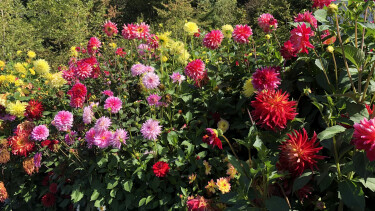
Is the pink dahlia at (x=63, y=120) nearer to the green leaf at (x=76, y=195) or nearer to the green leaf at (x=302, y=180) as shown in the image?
the green leaf at (x=76, y=195)

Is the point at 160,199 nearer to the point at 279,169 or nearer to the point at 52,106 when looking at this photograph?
the point at 279,169

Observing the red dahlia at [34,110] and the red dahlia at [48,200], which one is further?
the red dahlia at [48,200]

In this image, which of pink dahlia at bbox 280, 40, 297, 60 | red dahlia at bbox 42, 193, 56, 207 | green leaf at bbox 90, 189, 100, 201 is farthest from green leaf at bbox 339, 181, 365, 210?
red dahlia at bbox 42, 193, 56, 207

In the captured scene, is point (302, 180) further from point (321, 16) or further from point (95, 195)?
point (95, 195)

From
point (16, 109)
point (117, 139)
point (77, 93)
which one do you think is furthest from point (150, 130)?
point (16, 109)

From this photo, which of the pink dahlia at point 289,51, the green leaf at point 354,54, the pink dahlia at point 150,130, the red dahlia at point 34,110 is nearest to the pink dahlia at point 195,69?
the pink dahlia at point 150,130

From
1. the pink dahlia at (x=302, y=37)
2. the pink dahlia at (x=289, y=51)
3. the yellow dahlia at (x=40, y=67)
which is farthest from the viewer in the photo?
the yellow dahlia at (x=40, y=67)

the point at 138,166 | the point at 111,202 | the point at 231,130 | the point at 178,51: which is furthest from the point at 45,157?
the point at 231,130

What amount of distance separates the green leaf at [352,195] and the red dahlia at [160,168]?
2.83 ft

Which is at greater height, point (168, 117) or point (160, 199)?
point (168, 117)

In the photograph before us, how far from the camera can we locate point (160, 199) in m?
1.66

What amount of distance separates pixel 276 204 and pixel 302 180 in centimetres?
12

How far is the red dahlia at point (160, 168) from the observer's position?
154cm

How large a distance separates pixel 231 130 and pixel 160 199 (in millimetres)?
570
